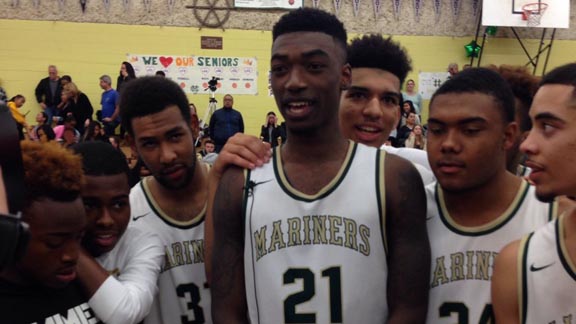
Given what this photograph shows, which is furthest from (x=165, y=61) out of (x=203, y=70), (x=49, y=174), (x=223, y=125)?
(x=49, y=174)

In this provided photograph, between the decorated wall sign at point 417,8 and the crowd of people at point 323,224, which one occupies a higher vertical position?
the decorated wall sign at point 417,8

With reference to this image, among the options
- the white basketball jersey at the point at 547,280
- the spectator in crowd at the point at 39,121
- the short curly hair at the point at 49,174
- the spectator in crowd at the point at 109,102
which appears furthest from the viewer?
the spectator in crowd at the point at 109,102

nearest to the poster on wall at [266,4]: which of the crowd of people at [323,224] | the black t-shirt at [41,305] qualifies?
the crowd of people at [323,224]

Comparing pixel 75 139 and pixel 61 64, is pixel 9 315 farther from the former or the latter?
pixel 61 64

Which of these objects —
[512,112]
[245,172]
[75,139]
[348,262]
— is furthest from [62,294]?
[75,139]

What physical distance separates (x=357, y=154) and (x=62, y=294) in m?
1.20

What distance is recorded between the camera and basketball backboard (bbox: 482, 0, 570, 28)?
708 inches

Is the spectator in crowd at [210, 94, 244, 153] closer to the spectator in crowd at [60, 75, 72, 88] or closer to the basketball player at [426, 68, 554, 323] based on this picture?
the spectator in crowd at [60, 75, 72, 88]

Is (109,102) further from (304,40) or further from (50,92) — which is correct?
(304,40)

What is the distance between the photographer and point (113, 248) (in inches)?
104

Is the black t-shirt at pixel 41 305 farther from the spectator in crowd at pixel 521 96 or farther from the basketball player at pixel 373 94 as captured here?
the spectator in crowd at pixel 521 96

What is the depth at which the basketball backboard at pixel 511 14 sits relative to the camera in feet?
59.0

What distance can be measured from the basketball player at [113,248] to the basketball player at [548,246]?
1.32m

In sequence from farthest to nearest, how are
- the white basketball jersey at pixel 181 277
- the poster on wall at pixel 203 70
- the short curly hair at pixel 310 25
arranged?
the poster on wall at pixel 203 70 → the white basketball jersey at pixel 181 277 → the short curly hair at pixel 310 25
